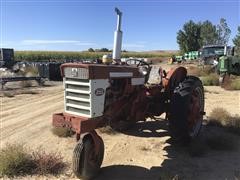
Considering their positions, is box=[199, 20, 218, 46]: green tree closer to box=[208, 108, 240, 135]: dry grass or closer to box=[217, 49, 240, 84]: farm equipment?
box=[217, 49, 240, 84]: farm equipment

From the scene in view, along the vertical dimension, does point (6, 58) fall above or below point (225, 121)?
above

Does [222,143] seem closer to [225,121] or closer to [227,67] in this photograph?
[225,121]

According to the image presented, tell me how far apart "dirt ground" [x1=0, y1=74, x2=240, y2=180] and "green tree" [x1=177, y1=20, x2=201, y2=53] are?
54.1m

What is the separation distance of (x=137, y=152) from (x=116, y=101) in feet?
4.42

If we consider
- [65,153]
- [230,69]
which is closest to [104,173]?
[65,153]

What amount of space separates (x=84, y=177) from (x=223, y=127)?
4423 mm

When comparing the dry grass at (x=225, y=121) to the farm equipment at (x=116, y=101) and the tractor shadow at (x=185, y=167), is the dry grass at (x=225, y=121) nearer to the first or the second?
the farm equipment at (x=116, y=101)

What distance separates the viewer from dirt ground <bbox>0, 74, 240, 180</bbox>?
6.47 m

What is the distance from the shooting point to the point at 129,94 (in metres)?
7.05

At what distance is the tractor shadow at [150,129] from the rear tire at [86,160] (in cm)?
256

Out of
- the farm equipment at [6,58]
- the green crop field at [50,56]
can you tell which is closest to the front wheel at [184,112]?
the farm equipment at [6,58]

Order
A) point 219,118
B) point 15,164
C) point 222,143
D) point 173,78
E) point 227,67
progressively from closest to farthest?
point 15,164 < point 222,143 < point 173,78 < point 219,118 < point 227,67

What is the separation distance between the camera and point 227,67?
19641mm

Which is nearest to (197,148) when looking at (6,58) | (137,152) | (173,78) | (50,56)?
(137,152)
